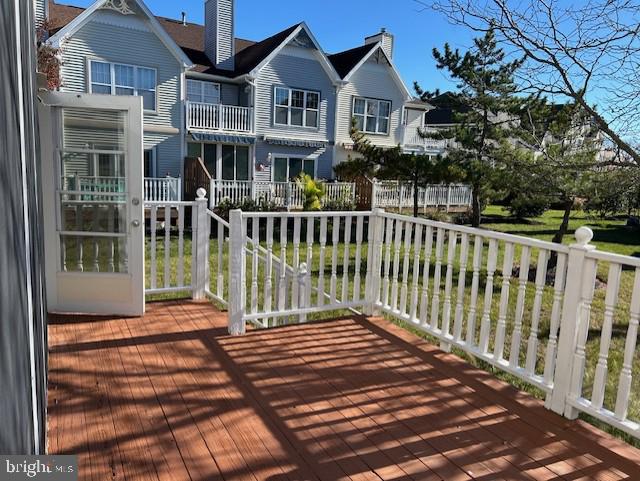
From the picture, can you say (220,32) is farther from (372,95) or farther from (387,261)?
(387,261)

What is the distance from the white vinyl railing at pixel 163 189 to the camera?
43.7 ft

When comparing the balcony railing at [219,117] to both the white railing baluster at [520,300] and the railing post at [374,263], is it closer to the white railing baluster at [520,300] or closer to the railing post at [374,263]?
the railing post at [374,263]

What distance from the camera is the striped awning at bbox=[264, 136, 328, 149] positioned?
16500 mm

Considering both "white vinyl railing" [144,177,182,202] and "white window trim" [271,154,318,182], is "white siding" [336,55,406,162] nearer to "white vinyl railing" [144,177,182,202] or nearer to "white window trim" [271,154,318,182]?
"white window trim" [271,154,318,182]

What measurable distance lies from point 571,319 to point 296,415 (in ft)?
5.24

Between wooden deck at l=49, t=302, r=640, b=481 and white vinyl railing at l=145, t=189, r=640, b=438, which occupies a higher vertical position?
white vinyl railing at l=145, t=189, r=640, b=438

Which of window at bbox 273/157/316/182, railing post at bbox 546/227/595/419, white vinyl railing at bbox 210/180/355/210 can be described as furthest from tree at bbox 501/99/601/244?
window at bbox 273/157/316/182

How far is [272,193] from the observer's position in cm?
1455

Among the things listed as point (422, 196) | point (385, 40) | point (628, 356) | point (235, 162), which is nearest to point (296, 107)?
point (235, 162)

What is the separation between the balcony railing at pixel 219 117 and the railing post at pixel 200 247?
36.4 feet

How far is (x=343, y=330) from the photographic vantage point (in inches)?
158

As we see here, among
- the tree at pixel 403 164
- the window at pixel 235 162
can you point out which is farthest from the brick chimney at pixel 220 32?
the tree at pixel 403 164

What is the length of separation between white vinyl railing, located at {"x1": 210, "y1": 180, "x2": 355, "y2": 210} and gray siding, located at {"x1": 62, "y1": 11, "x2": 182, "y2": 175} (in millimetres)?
2312

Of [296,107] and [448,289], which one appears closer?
[448,289]
